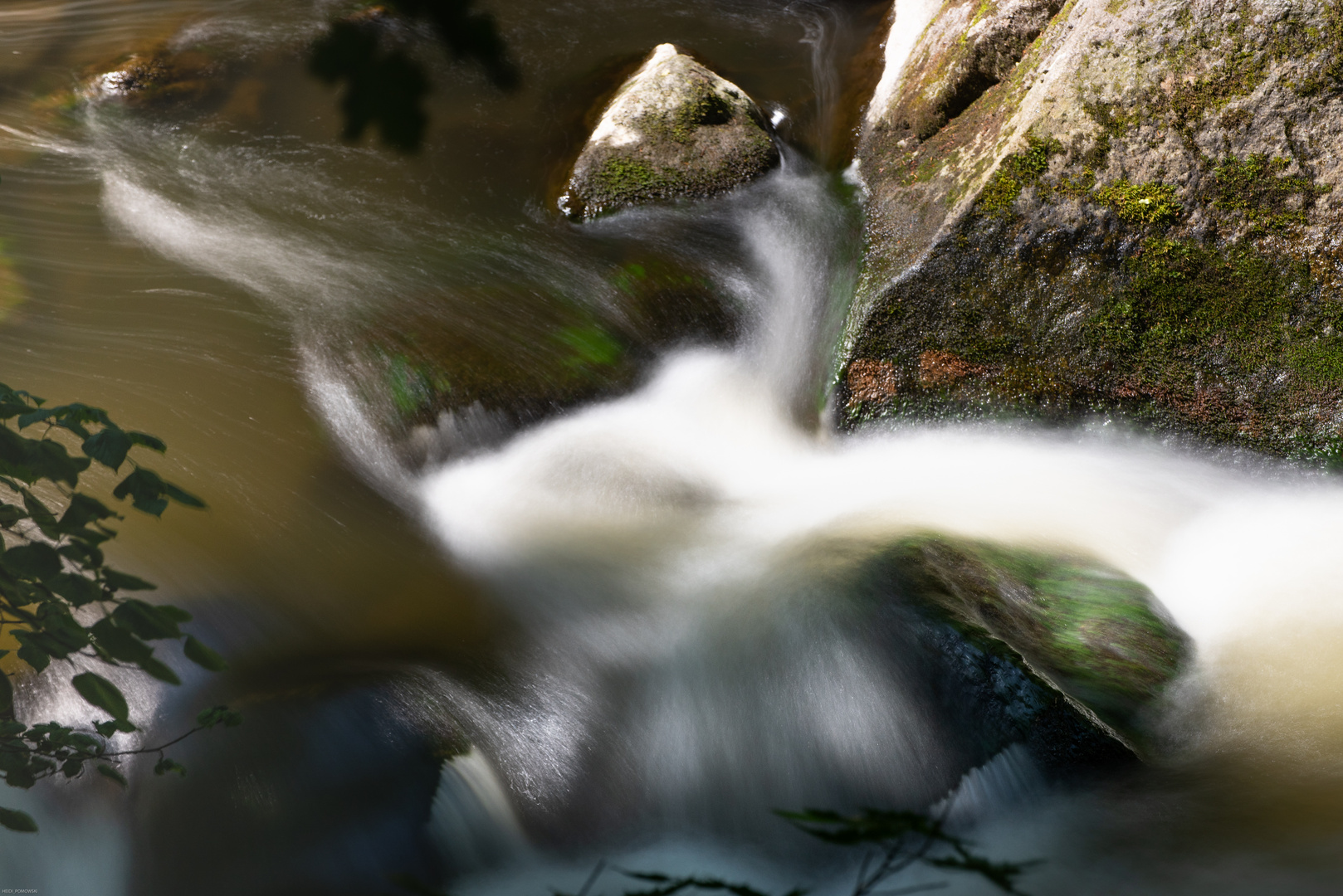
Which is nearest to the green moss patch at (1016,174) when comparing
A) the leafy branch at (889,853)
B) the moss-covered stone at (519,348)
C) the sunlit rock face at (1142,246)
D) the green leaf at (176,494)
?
the sunlit rock face at (1142,246)

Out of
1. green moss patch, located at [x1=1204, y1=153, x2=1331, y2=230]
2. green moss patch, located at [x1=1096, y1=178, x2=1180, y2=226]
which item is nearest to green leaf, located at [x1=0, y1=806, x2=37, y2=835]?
green moss patch, located at [x1=1096, y1=178, x2=1180, y2=226]

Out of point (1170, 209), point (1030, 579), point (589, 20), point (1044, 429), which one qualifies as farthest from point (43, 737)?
point (589, 20)

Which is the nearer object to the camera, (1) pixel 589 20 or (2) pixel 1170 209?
(2) pixel 1170 209

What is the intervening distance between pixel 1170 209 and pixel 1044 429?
4.41ft

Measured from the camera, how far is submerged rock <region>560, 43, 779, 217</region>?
5.56m

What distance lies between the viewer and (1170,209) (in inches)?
169

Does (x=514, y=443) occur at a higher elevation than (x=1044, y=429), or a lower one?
lower

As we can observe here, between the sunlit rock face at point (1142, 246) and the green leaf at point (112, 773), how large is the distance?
12.2ft

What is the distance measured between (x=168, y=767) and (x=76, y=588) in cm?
140

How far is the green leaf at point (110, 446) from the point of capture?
1.70 metres

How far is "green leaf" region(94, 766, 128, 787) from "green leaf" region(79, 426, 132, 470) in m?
1.15

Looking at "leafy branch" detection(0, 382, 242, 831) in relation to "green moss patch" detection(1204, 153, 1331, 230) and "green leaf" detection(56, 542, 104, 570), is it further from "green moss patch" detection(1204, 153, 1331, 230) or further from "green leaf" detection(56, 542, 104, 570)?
"green moss patch" detection(1204, 153, 1331, 230)

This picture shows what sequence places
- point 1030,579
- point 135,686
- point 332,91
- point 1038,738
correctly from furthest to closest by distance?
point 332,91
point 1030,579
point 1038,738
point 135,686

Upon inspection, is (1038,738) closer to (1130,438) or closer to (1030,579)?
(1030,579)
